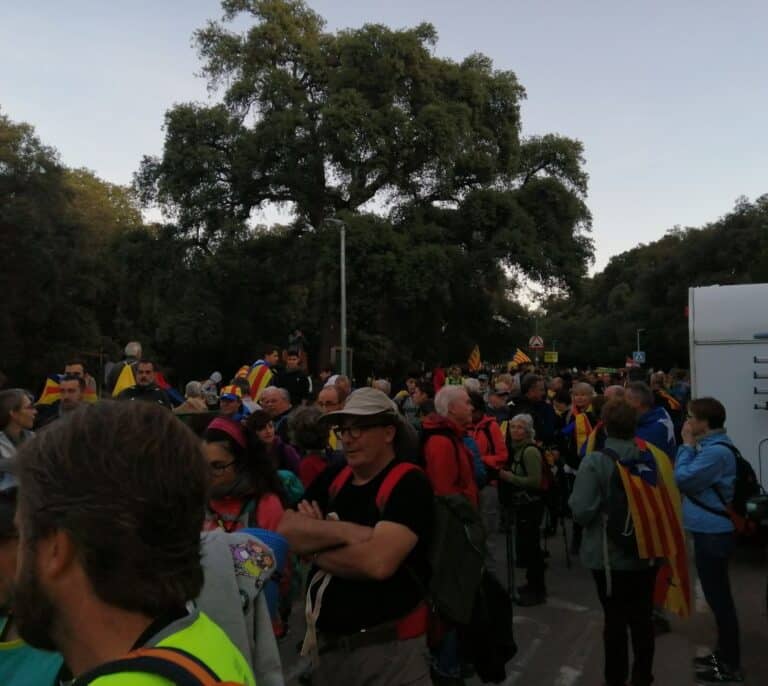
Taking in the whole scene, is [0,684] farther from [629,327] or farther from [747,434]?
[629,327]

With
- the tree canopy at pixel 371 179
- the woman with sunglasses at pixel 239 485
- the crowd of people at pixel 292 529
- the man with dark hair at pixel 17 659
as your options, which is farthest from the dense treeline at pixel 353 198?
the man with dark hair at pixel 17 659

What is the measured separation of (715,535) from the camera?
496 cm

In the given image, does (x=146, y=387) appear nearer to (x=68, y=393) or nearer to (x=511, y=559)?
(x=68, y=393)

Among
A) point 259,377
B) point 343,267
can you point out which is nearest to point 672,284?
point 343,267

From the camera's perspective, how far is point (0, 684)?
1708mm

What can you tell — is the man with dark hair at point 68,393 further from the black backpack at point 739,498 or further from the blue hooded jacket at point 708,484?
the black backpack at point 739,498

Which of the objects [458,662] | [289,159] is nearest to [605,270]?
[289,159]

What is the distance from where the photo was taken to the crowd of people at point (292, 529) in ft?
3.82

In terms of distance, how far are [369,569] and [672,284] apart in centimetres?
5454

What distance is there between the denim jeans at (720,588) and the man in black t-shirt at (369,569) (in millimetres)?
2974

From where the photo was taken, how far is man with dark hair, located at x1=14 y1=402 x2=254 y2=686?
1.16 metres

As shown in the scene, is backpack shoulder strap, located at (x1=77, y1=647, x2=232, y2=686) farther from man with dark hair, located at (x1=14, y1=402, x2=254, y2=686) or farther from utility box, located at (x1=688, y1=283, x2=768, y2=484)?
utility box, located at (x1=688, y1=283, x2=768, y2=484)

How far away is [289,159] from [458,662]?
24521mm

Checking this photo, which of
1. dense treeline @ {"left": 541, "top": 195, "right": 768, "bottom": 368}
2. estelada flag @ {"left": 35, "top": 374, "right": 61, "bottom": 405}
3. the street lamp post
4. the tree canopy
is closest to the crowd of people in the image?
estelada flag @ {"left": 35, "top": 374, "right": 61, "bottom": 405}
